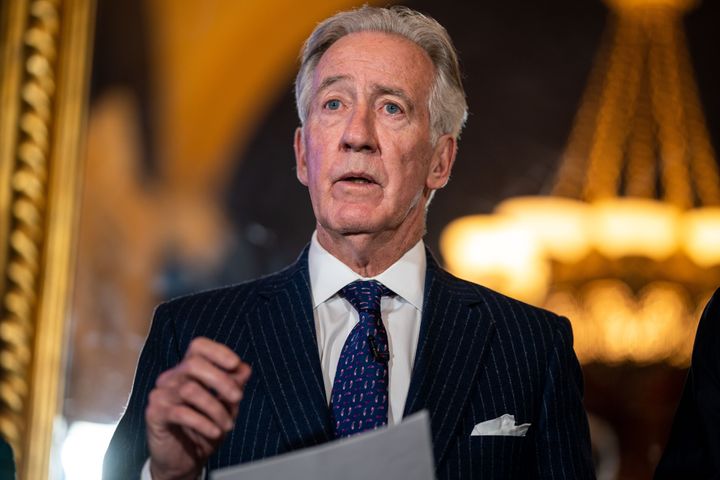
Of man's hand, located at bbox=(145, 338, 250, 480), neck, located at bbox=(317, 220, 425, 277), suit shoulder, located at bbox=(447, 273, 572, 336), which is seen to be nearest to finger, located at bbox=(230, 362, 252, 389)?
man's hand, located at bbox=(145, 338, 250, 480)

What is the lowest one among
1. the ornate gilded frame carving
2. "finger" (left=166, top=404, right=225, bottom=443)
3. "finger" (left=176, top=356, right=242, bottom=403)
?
"finger" (left=166, top=404, right=225, bottom=443)

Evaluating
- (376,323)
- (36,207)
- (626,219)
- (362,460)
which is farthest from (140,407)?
(626,219)

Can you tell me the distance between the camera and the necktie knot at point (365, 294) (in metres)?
1.55

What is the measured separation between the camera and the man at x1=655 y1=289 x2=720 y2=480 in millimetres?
1400

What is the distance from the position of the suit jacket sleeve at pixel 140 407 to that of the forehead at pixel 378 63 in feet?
1.45

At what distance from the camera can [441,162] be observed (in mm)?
1752

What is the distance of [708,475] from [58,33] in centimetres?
245

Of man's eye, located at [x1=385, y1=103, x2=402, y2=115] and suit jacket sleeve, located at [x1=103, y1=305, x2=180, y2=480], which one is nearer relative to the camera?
suit jacket sleeve, located at [x1=103, y1=305, x2=180, y2=480]

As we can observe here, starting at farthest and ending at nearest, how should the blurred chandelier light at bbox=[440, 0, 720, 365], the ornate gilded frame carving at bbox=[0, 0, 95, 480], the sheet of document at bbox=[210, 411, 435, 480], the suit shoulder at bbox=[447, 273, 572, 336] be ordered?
the blurred chandelier light at bbox=[440, 0, 720, 365] < the ornate gilded frame carving at bbox=[0, 0, 95, 480] < the suit shoulder at bbox=[447, 273, 572, 336] < the sheet of document at bbox=[210, 411, 435, 480]

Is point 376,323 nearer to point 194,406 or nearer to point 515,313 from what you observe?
point 515,313

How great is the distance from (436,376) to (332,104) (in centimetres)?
44

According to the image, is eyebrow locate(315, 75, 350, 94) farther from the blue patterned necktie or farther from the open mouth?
the blue patterned necktie

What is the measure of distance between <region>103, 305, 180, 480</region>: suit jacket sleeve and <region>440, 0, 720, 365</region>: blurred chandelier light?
2.23 m

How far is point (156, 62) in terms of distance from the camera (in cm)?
350
